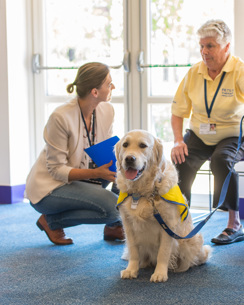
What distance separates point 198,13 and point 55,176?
7.13 ft

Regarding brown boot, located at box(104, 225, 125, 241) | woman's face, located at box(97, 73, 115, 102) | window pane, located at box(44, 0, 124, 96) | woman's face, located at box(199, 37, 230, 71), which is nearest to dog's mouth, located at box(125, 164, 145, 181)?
woman's face, located at box(97, 73, 115, 102)

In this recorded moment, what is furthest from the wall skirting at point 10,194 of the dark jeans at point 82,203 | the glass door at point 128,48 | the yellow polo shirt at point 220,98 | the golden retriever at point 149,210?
the golden retriever at point 149,210

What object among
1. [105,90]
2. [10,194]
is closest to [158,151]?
[105,90]

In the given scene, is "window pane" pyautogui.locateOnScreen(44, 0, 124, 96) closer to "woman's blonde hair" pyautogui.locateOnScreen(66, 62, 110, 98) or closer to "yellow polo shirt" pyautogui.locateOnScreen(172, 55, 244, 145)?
"yellow polo shirt" pyautogui.locateOnScreen(172, 55, 244, 145)

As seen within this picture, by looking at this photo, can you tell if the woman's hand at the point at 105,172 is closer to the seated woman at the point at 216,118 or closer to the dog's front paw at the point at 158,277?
the seated woman at the point at 216,118

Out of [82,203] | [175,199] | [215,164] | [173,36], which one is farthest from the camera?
[173,36]

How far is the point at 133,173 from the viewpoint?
2.35 meters

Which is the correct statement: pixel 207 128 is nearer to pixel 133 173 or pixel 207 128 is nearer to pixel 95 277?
pixel 133 173

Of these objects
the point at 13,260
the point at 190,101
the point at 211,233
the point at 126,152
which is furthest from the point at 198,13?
the point at 13,260

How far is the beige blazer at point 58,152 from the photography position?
2912 millimetres

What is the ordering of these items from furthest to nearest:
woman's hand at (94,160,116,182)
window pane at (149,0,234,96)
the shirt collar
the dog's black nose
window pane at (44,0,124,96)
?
window pane at (44,0,124,96) → window pane at (149,0,234,96) → the shirt collar → woman's hand at (94,160,116,182) → the dog's black nose

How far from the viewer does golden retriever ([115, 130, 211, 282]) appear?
235 centimetres

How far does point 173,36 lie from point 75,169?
2003mm

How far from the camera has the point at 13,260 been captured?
2797mm
